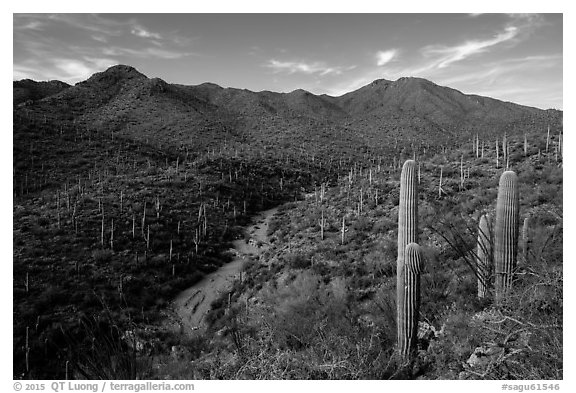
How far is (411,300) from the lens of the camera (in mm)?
5285

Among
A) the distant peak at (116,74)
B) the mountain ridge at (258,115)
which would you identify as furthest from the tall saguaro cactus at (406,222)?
the distant peak at (116,74)

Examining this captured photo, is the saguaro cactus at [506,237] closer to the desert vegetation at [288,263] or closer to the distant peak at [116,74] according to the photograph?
the desert vegetation at [288,263]

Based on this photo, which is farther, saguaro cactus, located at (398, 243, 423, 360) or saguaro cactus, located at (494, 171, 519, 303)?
saguaro cactus, located at (494, 171, 519, 303)

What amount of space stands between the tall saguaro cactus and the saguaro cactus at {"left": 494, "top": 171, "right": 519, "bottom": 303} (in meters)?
1.34

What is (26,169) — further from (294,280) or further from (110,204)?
(294,280)

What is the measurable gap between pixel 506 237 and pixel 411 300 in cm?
190

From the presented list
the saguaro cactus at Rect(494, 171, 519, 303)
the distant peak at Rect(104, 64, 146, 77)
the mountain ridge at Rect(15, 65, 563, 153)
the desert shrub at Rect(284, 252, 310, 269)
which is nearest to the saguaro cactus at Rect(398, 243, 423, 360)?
the saguaro cactus at Rect(494, 171, 519, 303)

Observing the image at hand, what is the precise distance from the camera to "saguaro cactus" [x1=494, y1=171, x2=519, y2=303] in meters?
5.43

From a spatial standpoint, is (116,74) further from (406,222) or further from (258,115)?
(406,222)

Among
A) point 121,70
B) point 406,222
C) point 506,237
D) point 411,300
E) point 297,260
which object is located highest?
point 121,70

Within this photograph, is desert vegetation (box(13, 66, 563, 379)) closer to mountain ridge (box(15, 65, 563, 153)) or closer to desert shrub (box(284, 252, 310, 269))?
desert shrub (box(284, 252, 310, 269))

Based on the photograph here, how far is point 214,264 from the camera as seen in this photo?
16016 millimetres

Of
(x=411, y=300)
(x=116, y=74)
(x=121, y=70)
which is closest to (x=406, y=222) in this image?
(x=411, y=300)

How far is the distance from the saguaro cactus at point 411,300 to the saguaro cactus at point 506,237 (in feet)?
4.48
